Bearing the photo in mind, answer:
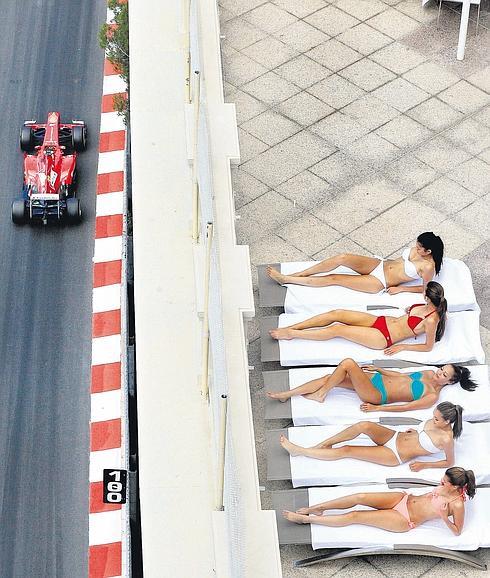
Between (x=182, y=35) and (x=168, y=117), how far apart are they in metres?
1.08

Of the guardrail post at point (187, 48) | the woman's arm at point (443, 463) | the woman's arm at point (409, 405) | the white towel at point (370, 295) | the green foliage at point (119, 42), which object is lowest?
the woman's arm at point (443, 463)

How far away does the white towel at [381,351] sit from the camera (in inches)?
363

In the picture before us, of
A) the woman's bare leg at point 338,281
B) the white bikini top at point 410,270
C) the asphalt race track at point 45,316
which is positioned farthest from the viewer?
the asphalt race track at point 45,316

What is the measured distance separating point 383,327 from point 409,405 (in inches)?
28.3

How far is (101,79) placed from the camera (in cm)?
1719

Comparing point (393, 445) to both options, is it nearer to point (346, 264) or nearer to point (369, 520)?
point (369, 520)

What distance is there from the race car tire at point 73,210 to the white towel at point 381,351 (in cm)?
625

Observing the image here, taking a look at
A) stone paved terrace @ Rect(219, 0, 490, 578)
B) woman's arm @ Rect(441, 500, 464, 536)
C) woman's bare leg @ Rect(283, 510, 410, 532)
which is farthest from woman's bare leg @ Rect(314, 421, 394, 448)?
woman's arm @ Rect(441, 500, 464, 536)

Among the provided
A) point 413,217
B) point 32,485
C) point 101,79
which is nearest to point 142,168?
point 413,217

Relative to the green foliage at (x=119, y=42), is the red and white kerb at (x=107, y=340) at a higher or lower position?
lower

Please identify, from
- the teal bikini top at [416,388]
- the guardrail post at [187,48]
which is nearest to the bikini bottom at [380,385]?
the teal bikini top at [416,388]

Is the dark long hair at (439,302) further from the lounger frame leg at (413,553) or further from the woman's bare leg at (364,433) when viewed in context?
the lounger frame leg at (413,553)

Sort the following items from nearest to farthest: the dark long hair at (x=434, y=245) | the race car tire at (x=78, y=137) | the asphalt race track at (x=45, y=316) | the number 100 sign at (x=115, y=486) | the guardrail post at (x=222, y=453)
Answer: the guardrail post at (x=222, y=453), the dark long hair at (x=434, y=245), the number 100 sign at (x=115, y=486), the asphalt race track at (x=45, y=316), the race car tire at (x=78, y=137)

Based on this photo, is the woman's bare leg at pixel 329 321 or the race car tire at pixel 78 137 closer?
the woman's bare leg at pixel 329 321
